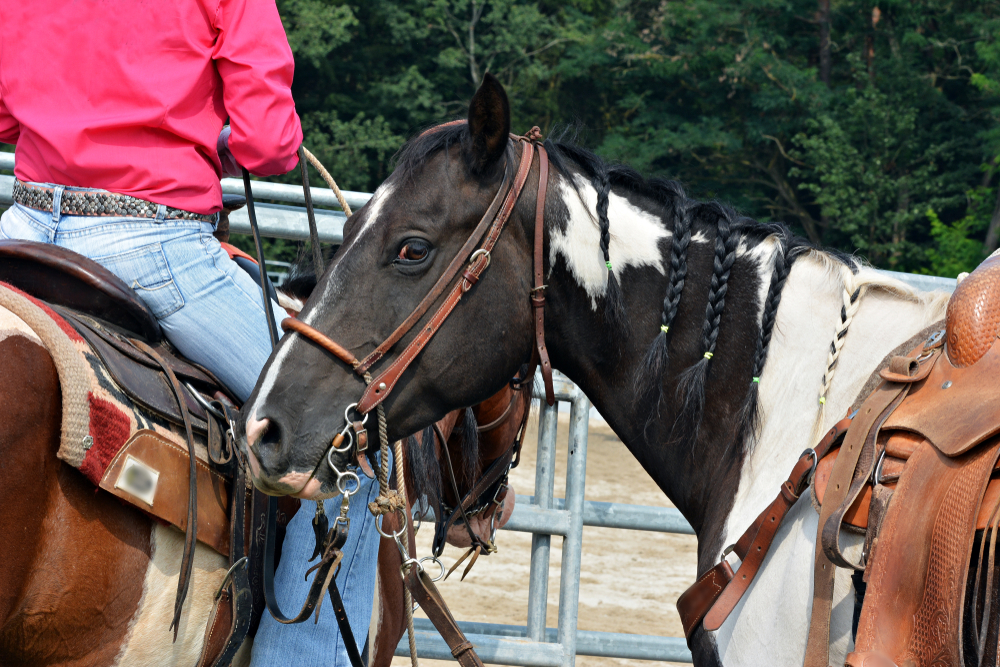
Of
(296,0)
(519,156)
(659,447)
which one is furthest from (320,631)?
(296,0)

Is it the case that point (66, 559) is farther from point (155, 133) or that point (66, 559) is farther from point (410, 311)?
point (155, 133)

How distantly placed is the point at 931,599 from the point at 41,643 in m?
1.70

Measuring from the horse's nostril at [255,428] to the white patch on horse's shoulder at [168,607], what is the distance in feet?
1.06

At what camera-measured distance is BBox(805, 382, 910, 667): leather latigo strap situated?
1599mm

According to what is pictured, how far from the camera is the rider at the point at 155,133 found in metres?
1.98

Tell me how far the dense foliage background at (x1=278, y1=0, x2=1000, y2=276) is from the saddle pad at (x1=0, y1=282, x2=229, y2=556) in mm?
18824

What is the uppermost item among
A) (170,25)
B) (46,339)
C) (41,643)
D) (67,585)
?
(170,25)

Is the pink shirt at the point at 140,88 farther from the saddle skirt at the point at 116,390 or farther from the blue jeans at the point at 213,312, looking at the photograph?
the saddle skirt at the point at 116,390

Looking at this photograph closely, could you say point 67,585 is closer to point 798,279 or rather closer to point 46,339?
point 46,339

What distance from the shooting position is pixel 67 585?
1.71 metres

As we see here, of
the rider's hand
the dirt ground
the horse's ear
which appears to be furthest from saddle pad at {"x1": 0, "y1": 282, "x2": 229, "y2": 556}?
the dirt ground

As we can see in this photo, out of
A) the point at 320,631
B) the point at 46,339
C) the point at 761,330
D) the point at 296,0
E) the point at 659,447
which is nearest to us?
the point at 46,339

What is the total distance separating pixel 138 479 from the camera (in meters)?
1.81

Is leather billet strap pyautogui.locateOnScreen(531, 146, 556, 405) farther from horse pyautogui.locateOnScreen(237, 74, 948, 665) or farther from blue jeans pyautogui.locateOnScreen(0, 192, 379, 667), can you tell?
blue jeans pyautogui.locateOnScreen(0, 192, 379, 667)
